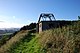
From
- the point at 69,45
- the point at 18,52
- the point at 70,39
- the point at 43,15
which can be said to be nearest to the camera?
the point at 69,45

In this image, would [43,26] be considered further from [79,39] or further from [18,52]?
[79,39]

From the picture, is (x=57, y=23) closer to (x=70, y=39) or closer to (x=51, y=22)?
(x=51, y=22)

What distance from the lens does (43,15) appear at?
145ft

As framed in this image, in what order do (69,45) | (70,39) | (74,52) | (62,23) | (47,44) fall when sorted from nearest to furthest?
(74,52)
(69,45)
(70,39)
(47,44)
(62,23)

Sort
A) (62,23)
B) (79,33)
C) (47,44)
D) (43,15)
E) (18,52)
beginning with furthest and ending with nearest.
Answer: (43,15) < (62,23) < (18,52) < (47,44) < (79,33)

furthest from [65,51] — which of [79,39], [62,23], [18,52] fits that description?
[62,23]

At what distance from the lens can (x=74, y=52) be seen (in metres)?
13.1

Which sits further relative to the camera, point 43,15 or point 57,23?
point 43,15

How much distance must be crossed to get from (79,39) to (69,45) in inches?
36.6

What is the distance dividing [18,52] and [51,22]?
50.9 ft

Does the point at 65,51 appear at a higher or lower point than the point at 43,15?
lower

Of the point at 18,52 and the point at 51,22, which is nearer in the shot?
the point at 18,52

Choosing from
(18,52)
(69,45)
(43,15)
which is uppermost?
(43,15)

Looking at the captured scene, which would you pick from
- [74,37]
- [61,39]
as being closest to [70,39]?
[74,37]
